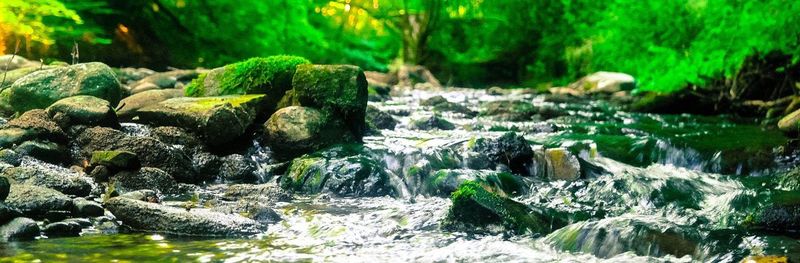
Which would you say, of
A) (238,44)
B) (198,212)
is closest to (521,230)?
(198,212)

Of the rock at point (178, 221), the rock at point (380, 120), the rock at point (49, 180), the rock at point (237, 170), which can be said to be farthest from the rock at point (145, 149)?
the rock at point (380, 120)

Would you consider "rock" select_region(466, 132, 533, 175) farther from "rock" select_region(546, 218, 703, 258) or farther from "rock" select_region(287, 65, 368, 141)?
"rock" select_region(546, 218, 703, 258)

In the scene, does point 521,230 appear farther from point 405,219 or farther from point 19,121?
point 19,121

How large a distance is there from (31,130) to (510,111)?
945 centimetres

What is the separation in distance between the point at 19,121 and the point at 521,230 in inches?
222

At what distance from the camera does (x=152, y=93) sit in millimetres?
10195

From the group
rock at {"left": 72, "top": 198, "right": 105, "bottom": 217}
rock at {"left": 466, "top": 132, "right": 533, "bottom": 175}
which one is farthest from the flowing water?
rock at {"left": 72, "top": 198, "right": 105, "bottom": 217}

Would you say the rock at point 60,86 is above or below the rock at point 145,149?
above

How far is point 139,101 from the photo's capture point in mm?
9688

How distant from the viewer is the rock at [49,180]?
6.26m

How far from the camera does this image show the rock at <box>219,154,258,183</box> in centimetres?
830

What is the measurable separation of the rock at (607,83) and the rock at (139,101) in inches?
616

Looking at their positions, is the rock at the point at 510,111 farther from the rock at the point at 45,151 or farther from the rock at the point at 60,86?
the rock at the point at 45,151

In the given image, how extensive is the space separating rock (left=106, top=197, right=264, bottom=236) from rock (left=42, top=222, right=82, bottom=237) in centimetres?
39
